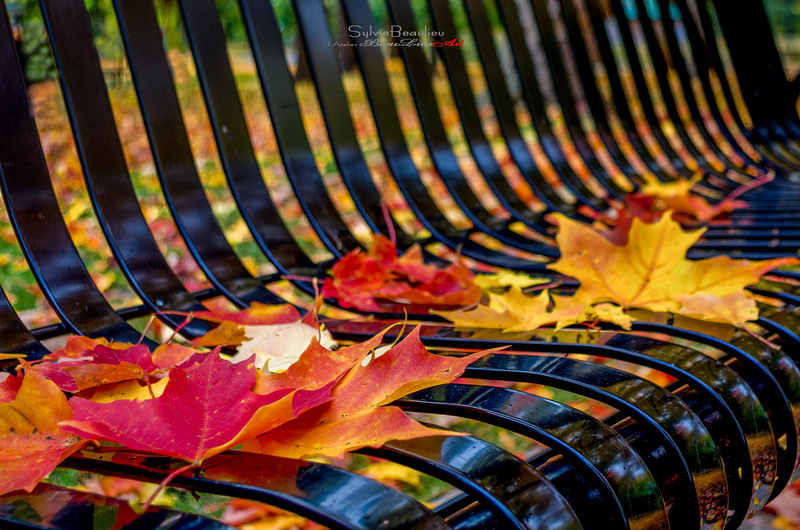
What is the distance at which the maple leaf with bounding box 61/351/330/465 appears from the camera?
50cm

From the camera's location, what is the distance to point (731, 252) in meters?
1.22

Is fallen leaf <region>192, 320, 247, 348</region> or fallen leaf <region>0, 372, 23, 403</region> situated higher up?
fallen leaf <region>0, 372, 23, 403</region>

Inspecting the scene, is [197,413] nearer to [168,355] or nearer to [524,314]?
[168,355]

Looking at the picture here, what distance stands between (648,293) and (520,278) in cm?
23

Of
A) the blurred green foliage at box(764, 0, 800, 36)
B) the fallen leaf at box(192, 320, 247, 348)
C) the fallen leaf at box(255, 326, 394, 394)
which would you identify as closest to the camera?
the fallen leaf at box(255, 326, 394, 394)

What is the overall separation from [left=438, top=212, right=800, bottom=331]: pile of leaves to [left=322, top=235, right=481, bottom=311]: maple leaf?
0.14 meters

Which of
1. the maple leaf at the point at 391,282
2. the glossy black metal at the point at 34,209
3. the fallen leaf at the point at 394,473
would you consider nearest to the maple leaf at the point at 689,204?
the maple leaf at the point at 391,282

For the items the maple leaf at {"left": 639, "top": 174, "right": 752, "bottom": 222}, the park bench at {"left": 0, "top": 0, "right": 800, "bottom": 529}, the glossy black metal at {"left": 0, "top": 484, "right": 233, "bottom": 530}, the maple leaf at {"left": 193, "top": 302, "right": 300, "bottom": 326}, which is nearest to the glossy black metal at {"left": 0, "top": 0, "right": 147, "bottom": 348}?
the park bench at {"left": 0, "top": 0, "right": 800, "bottom": 529}

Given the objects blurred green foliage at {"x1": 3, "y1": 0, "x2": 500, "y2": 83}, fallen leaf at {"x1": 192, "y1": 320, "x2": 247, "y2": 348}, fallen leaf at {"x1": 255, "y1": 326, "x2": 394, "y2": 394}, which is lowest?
fallen leaf at {"x1": 255, "y1": 326, "x2": 394, "y2": 394}

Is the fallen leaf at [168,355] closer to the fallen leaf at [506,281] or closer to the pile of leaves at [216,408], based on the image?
the pile of leaves at [216,408]

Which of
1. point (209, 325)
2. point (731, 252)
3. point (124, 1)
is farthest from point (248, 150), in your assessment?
point (731, 252)

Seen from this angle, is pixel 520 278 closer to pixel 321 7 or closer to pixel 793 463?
pixel 793 463

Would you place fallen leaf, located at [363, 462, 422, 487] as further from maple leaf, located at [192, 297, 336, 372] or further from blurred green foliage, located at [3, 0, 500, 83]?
blurred green foliage, located at [3, 0, 500, 83]

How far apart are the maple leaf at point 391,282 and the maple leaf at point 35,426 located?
21.0 inches
